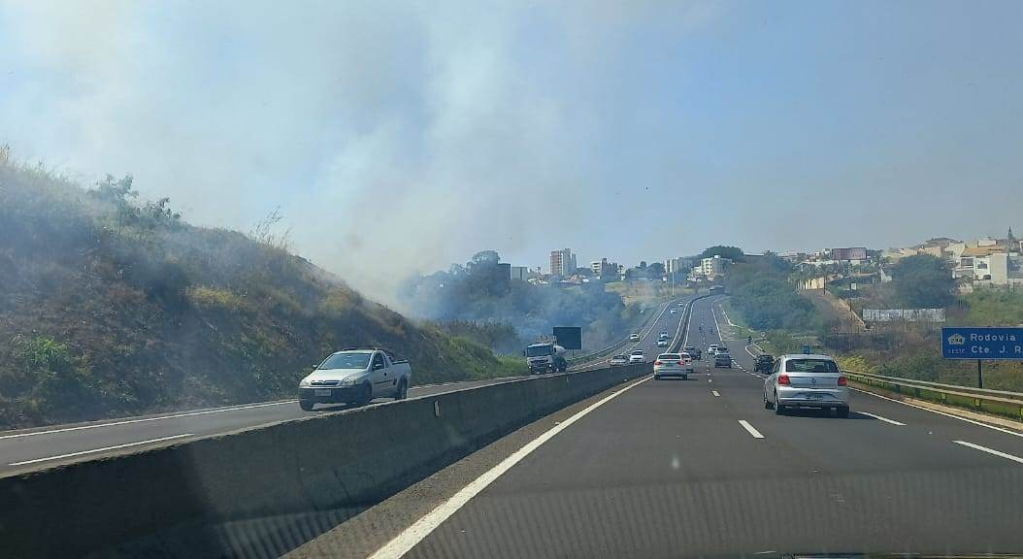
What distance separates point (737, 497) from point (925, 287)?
6243 cm

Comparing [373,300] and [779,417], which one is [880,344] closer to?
[373,300]

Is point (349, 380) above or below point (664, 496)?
above

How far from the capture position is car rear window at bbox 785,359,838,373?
74.1 feet

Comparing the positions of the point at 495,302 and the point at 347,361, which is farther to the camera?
the point at 495,302

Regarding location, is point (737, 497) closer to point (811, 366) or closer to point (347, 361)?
point (811, 366)

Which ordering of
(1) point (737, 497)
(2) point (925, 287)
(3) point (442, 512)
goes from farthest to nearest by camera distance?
(2) point (925, 287) → (1) point (737, 497) → (3) point (442, 512)

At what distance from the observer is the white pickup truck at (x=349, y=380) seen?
920 inches

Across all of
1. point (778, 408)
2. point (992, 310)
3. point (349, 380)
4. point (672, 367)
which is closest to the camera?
point (778, 408)

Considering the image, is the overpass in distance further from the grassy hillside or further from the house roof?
the house roof

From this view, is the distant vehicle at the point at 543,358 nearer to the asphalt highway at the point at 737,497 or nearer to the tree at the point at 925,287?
the tree at the point at 925,287

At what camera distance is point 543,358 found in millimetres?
60062

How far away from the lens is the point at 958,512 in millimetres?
9156

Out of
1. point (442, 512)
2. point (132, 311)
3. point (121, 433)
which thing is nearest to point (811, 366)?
point (442, 512)

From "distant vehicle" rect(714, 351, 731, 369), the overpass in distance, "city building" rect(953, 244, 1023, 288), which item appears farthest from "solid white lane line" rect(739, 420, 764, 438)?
"city building" rect(953, 244, 1023, 288)
